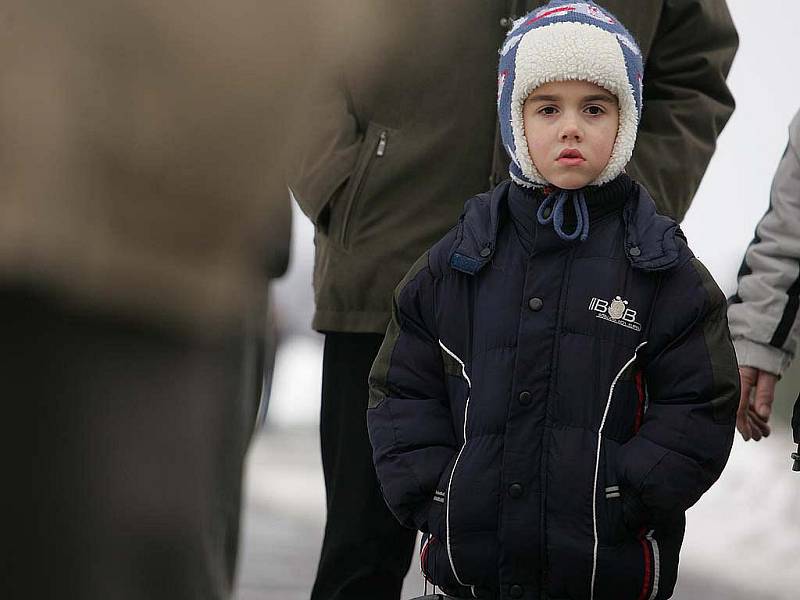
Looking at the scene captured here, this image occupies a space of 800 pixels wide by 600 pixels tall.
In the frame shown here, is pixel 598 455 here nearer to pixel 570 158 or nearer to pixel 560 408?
pixel 560 408

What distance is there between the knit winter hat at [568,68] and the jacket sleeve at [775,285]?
58cm

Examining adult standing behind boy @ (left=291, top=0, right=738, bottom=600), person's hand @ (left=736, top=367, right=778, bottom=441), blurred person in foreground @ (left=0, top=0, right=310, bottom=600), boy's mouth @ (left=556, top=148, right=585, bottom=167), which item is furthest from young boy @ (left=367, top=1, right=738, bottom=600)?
blurred person in foreground @ (left=0, top=0, right=310, bottom=600)

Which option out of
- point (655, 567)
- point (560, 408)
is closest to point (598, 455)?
point (560, 408)

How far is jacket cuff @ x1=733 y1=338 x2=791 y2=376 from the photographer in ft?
10.5

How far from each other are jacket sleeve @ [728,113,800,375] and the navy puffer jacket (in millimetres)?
564

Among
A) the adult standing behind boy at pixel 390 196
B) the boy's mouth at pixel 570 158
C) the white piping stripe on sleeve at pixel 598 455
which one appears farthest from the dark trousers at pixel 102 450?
the adult standing behind boy at pixel 390 196

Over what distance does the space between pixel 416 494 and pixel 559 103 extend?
73cm

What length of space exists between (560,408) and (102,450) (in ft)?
6.57

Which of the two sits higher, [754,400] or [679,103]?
[679,103]

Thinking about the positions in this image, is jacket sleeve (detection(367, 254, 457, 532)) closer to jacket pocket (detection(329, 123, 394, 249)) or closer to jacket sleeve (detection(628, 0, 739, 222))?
jacket pocket (detection(329, 123, 394, 249))

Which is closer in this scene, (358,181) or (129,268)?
(129,268)

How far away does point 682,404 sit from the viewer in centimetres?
260

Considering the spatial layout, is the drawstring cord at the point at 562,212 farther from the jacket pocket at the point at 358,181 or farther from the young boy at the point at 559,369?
the jacket pocket at the point at 358,181

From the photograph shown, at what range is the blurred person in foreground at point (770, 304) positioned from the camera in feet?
10.5
